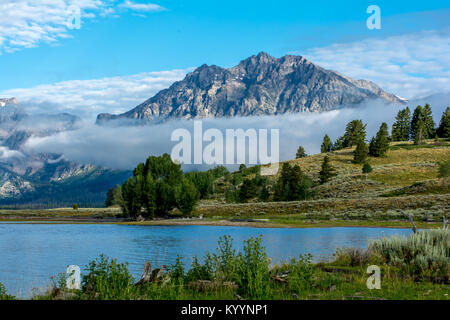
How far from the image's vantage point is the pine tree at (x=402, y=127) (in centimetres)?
16179

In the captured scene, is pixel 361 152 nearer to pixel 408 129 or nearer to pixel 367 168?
pixel 367 168

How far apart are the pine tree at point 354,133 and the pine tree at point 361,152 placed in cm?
1493

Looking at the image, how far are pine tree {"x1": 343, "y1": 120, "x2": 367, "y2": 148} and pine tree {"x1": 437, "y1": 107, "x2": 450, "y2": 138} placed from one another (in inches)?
1154

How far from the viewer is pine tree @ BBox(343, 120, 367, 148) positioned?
483 feet

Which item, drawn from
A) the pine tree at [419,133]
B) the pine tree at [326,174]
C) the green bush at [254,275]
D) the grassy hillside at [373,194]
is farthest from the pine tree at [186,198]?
the pine tree at [419,133]

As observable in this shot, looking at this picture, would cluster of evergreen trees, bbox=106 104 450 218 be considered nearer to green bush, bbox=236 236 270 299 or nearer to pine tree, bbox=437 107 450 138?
pine tree, bbox=437 107 450 138

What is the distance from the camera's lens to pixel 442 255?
14.8 metres

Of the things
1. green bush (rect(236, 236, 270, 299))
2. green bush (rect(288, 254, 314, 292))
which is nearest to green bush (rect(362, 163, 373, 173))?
green bush (rect(288, 254, 314, 292))

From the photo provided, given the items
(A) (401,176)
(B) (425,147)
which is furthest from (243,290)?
(B) (425,147)

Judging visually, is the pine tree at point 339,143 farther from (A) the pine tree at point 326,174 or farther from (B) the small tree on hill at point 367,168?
(B) the small tree on hill at point 367,168

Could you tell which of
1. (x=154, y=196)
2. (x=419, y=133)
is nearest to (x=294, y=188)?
(x=154, y=196)

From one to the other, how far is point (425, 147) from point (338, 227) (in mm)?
90990

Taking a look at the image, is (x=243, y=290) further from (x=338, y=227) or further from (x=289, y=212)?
(x=289, y=212)

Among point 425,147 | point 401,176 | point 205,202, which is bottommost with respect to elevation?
point 205,202
